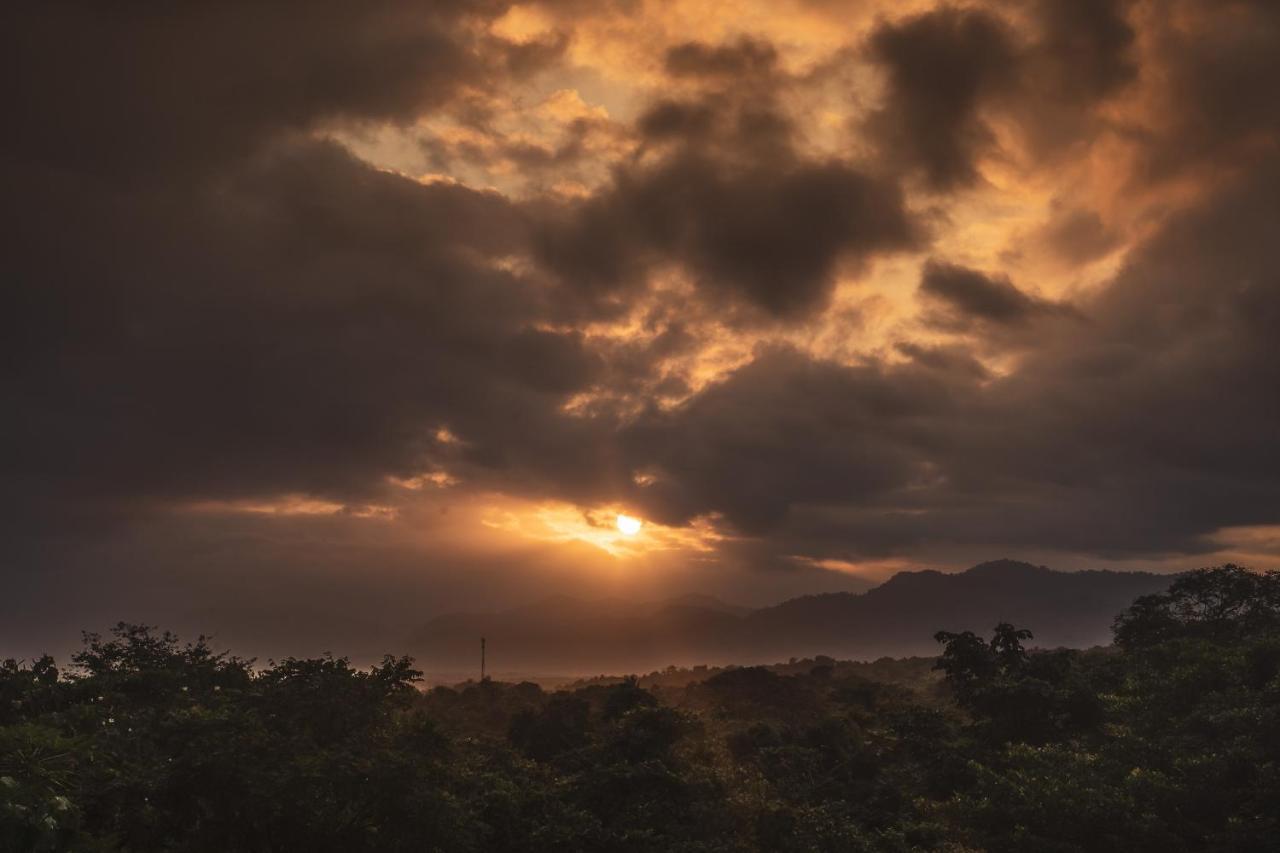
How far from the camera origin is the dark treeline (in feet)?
92.9

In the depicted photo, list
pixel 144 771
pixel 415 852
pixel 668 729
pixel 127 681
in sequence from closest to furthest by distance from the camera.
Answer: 1. pixel 144 771
2. pixel 415 852
3. pixel 127 681
4. pixel 668 729

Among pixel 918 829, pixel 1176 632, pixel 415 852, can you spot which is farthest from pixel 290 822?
pixel 1176 632

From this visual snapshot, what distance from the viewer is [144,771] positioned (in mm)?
28531

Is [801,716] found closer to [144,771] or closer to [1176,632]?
[1176,632]

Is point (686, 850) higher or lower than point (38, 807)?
lower

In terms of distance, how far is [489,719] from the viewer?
82000 millimetres

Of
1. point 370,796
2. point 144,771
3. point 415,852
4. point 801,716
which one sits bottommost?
point 801,716

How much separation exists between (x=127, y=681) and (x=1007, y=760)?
171 ft

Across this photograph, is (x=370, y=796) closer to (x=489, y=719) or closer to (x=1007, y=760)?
(x=1007, y=760)

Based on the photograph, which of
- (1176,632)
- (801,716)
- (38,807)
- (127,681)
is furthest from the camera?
(801,716)

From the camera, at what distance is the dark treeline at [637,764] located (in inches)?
1115

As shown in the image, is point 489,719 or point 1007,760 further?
point 489,719

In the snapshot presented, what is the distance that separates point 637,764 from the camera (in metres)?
43.0

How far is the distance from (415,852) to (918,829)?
2449 cm
